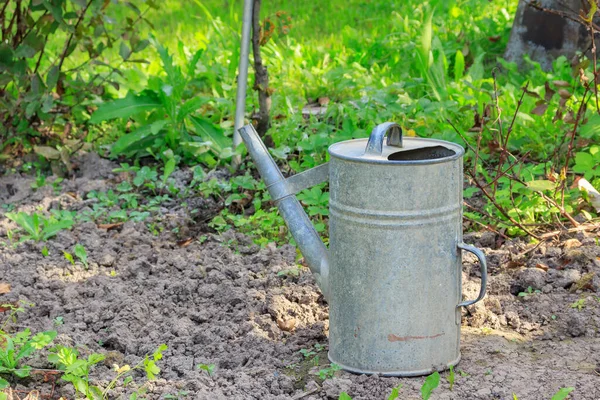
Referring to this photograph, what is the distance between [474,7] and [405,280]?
14.2 ft

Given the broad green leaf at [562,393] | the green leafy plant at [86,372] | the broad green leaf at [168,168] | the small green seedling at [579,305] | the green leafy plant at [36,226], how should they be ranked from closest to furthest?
the broad green leaf at [562,393] < the green leafy plant at [86,372] < the small green seedling at [579,305] < the green leafy plant at [36,226] < the broad green leaf at [168,168]

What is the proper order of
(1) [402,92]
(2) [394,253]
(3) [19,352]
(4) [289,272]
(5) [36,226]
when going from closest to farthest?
(2) [394,253] → (3) [19,352] → (4) [289,272] → (5) [36,226] → (1) [402,92]

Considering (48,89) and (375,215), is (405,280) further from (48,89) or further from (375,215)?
(48,89)

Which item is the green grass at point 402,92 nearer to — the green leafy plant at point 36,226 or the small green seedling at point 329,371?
the green leafy plant at point 36,226

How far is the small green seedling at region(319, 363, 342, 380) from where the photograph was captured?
2.28m

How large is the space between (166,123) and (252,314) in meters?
1.61

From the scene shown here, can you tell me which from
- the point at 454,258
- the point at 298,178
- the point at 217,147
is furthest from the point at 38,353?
the point at 217,147

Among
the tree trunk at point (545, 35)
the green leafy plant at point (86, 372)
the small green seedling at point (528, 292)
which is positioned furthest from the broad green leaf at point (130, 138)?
the tree trunk at point (545, 35)

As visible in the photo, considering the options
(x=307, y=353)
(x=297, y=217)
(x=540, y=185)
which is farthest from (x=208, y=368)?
(x=540, y=185)

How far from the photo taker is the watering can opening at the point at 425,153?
2289mm

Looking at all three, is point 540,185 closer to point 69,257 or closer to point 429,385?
point 429,385

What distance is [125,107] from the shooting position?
13.0 feet

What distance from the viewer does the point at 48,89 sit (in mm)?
3938

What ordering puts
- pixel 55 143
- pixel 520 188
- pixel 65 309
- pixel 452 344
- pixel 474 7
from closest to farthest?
pixel 452 344 < pixel 65 309 < pixel 520 188 < pixel 55 143 < pixel 474 7
